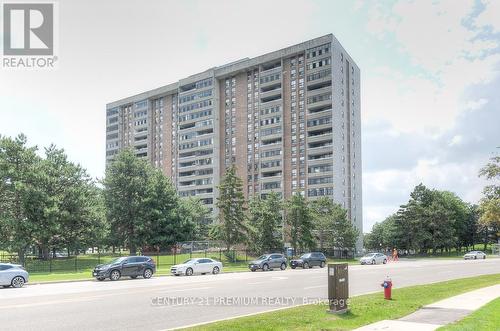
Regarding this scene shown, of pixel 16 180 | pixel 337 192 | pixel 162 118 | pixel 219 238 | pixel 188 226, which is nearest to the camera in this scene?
pixel 16 180

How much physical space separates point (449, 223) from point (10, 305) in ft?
311

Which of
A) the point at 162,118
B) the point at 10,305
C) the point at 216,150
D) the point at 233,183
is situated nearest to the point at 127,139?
the point at 162,118

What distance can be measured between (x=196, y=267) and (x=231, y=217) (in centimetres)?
2210

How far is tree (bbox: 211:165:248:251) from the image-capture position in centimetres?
5847

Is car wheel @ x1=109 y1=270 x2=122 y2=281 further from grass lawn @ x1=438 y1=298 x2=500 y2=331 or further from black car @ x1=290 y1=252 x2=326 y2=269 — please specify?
grass lawn @ x1=438 y1=298 x2=500 y2=331

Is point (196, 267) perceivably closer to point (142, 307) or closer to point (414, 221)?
point (142, 307)

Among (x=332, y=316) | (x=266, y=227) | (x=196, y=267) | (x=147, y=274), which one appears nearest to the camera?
(x=332, y=316)

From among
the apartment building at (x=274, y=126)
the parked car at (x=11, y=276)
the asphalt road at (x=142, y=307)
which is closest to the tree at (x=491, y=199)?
the asphalt road at (x=142, y=307)

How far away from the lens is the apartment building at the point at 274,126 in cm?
9875

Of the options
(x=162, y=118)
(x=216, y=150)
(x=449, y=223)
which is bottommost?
(x=449, y=223)

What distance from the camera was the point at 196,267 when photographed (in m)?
37.0

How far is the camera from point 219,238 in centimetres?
5884

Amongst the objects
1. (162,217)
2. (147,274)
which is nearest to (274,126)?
(162,217)

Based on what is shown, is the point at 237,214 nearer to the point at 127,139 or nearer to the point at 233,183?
the point at 233,183
